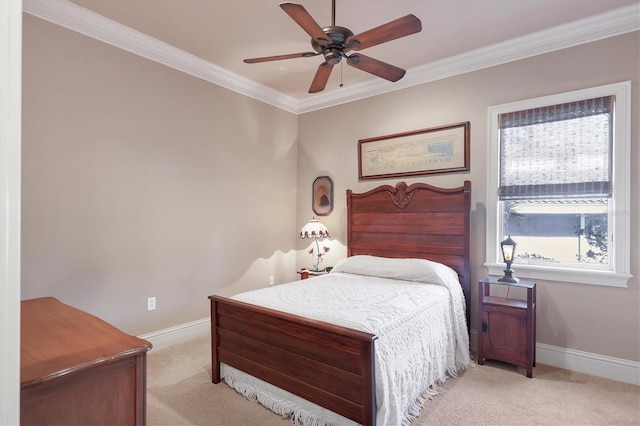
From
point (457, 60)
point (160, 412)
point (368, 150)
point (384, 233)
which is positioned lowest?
point (160, 412)

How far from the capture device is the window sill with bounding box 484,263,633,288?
2.65 metres

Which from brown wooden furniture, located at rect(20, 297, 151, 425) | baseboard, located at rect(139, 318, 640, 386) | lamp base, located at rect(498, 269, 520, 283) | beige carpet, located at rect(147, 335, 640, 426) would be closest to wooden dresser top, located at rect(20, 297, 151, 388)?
brown wooden furniture, located at rect(20, 297, 151, 425)

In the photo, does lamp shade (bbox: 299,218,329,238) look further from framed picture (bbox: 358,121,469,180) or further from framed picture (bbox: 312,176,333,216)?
framed picture (bbox: 358,121,469,180)

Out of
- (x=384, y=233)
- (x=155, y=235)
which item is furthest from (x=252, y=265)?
(x=384, y=233)

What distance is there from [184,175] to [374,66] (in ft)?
7.02

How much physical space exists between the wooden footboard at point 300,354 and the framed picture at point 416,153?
2.29 m

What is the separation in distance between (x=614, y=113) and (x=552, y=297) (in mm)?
1548

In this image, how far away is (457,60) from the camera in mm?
3393

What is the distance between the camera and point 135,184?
122 inches

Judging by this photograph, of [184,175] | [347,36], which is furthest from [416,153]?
[184,175]

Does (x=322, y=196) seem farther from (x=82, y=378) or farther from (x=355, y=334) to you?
(x=82, y=378)

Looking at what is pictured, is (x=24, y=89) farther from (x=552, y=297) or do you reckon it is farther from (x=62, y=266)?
(x=552, y=297)

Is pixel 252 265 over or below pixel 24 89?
below

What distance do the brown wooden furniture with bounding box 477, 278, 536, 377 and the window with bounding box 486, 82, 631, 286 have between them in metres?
0.38
